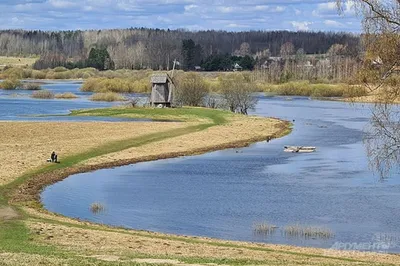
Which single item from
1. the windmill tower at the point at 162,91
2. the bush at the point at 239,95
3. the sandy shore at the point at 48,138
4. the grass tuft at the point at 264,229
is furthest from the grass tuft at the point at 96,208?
the bush at the point at 239,95

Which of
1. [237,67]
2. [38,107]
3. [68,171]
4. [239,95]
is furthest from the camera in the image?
[237,67]

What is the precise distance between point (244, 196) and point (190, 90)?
6074 centimetres

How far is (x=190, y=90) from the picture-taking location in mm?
92812

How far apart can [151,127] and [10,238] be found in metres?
45.0

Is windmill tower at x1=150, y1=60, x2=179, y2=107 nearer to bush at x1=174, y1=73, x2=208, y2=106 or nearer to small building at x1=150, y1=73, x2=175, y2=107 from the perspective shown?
small building at x1=150, y1=73, x2=175, y2=107

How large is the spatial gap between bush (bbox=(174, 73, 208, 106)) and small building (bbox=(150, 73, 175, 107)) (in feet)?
10.9

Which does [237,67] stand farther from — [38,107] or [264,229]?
[264,229]

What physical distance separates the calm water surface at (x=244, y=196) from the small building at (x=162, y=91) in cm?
3672

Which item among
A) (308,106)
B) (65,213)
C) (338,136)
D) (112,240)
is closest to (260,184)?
(65,213)

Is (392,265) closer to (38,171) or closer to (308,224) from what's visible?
(308,224)

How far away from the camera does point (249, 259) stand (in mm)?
19141

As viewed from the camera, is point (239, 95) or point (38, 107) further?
point (38, 107)

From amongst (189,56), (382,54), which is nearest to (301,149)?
(382,54)

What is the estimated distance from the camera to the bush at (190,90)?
91625 millimetres
